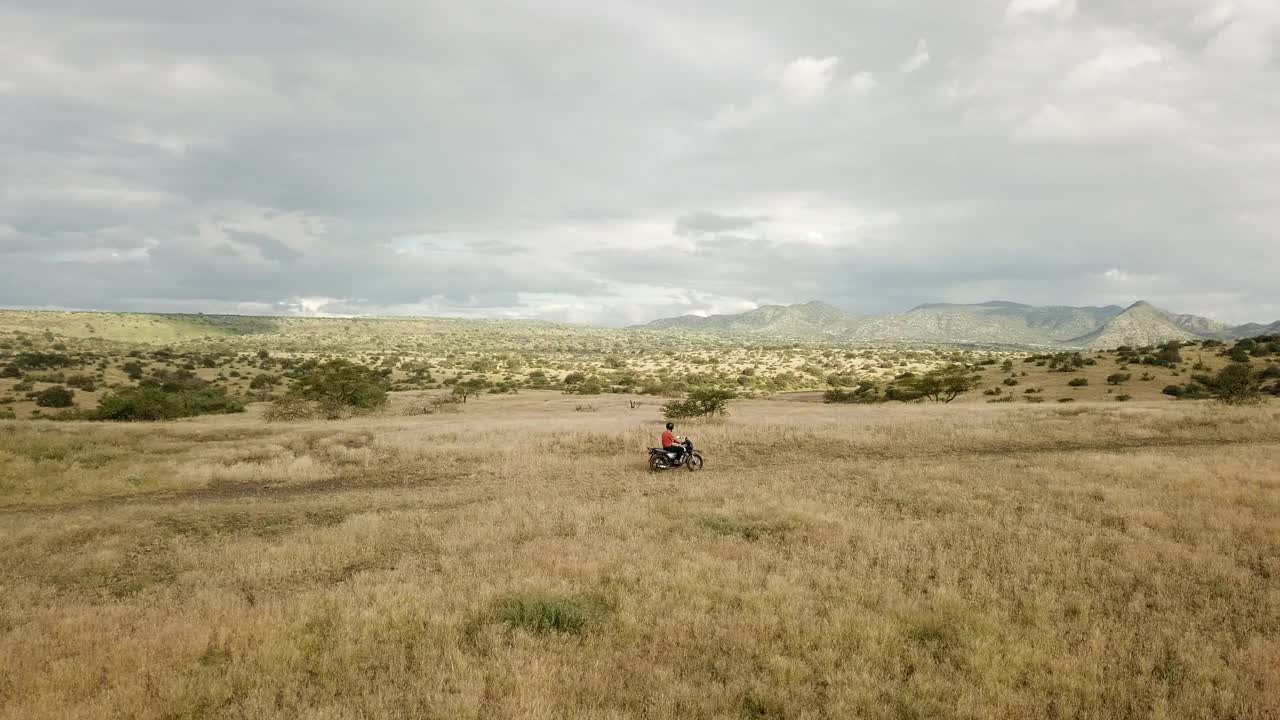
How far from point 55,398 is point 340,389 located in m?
22.7

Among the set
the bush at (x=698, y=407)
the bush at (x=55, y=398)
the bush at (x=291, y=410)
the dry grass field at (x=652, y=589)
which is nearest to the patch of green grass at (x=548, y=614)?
the dry grass field at (x=652, y=589)

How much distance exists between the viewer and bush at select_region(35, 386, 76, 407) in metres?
45.2

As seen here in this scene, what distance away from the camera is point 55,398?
45.6 metres

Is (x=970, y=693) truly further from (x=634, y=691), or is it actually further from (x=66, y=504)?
(x=66, y=504)

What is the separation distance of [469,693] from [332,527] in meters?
9.63

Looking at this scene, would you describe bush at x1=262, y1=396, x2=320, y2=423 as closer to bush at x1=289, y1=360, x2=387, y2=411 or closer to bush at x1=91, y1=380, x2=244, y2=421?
bush at x1=289, y1=360, x2=387, y2=411

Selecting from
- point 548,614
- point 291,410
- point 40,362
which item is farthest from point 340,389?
point 40,362

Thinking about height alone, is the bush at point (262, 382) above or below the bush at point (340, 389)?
below

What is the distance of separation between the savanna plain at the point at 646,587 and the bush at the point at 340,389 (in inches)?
721

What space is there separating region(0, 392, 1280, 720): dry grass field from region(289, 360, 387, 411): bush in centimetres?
1925

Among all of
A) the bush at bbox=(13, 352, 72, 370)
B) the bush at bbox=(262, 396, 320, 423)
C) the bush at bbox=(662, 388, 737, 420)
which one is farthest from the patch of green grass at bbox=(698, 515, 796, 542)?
the bush at bbox=(13, 352, 72, 370)

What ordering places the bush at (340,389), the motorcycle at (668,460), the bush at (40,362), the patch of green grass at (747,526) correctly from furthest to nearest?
1. the bush at (40,362)
2. the bush at (340,389)
3. the motorcycle at (668,460)
4. the patch of green grass at (747,526)

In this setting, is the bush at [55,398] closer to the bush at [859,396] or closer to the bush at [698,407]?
the bush at [698,407]

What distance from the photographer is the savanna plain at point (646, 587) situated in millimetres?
6637
